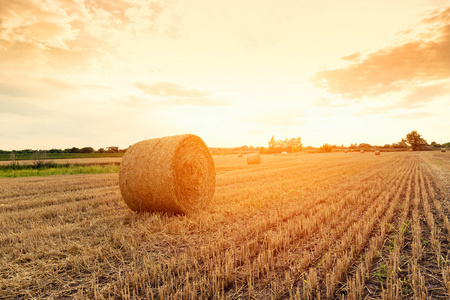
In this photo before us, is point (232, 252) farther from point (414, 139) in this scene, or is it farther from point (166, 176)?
point (414, 139)

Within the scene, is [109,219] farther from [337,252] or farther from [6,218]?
[337,252]

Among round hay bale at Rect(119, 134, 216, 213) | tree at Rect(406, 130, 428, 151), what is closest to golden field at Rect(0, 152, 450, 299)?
round hay bale at Rect(119, 134, 216, 213)

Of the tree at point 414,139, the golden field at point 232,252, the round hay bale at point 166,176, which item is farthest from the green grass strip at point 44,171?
the tree at point 414,139

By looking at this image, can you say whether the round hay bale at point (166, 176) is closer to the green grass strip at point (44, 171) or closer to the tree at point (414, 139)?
the green grass strip at point (44, 171)

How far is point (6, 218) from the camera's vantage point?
21.5 feet

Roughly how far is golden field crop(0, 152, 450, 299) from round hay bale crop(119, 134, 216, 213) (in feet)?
1.30

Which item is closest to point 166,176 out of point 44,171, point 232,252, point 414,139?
point 232,252

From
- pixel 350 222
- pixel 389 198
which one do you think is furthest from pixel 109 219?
pixel 389 198

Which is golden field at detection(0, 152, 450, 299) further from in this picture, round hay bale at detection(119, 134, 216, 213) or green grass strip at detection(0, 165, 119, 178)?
green grass strip at detection(0, 165, 119, 178)

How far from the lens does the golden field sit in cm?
322

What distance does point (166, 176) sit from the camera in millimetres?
6660

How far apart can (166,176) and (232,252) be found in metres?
3.22

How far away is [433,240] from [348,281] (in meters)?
2.66

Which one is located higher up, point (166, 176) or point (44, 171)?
point (166, 176)
